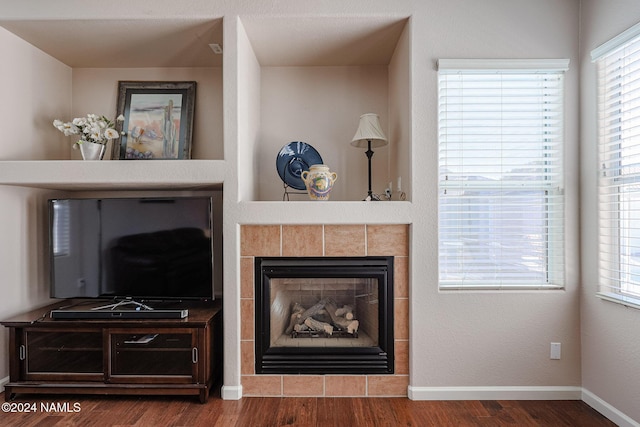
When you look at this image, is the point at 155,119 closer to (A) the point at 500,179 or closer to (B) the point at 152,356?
(B) the point at 152,356

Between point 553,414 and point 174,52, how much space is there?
3.38 metres

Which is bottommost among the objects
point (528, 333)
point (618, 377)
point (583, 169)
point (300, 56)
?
point (618, 377)

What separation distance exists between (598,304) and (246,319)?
6.85ft

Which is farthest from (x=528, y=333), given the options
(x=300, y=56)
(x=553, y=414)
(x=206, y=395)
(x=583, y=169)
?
(x=300, y=56)

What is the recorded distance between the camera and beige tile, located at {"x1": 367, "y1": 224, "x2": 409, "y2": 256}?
238 centimetres

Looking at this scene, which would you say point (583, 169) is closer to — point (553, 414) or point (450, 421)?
point (553, 414)

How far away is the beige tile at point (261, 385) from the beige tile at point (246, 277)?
1.69 ft

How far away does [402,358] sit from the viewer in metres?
2.38

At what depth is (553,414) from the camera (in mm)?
2193

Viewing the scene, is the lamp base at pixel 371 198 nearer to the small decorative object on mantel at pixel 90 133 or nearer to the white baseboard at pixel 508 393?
the white baseboard at pixel 508 393

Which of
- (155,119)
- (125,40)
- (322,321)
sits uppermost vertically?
(125,40)

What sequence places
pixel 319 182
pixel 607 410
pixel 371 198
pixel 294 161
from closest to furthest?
1. pixel 607 410
2. pixel 319 182
3. pixel 371 198
4. pixel 294 161

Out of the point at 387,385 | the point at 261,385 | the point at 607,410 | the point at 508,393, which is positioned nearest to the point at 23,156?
the point at 261,385

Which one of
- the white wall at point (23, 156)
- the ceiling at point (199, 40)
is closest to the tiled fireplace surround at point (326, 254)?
the ceiling at point (199, 40)
